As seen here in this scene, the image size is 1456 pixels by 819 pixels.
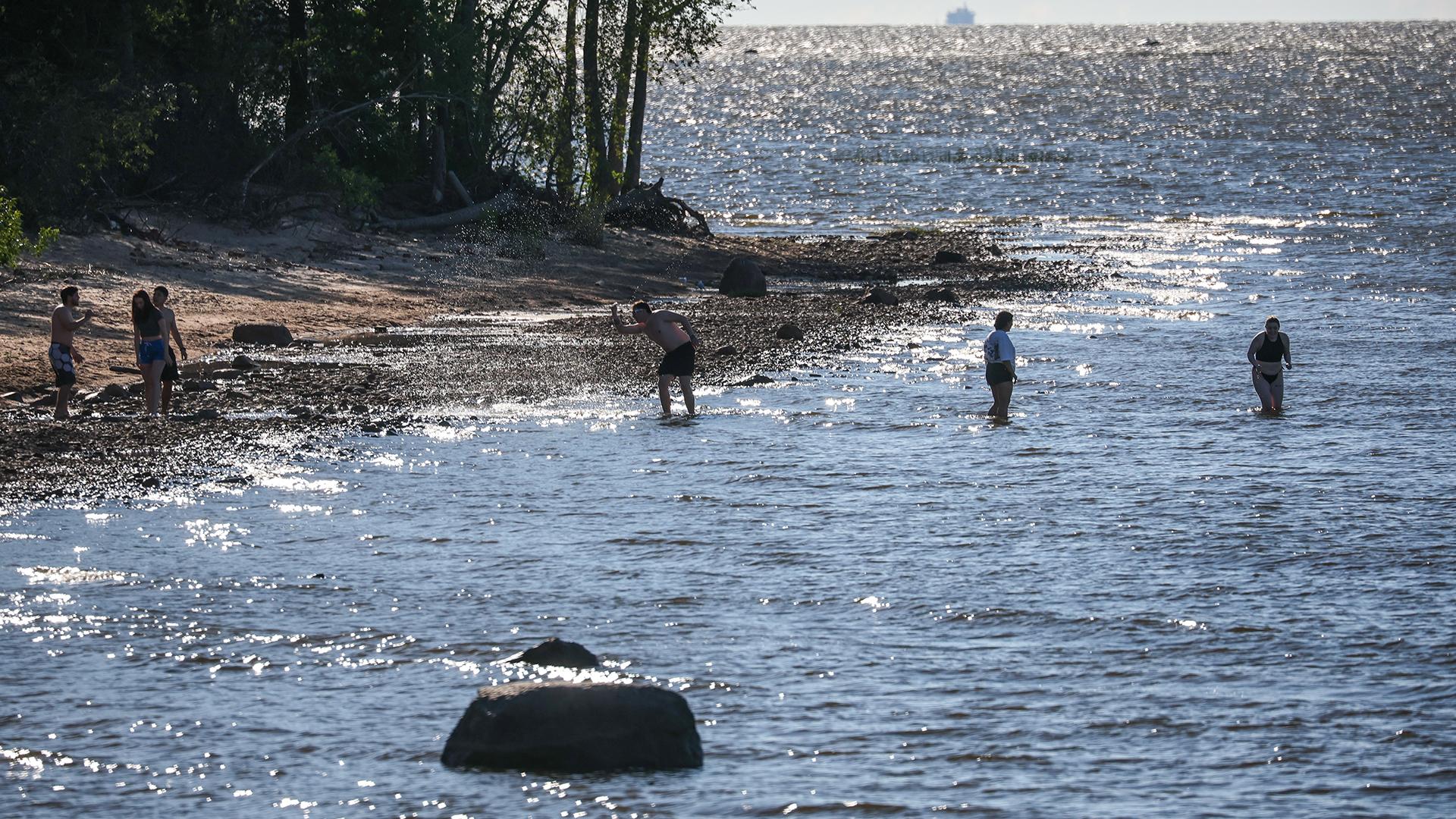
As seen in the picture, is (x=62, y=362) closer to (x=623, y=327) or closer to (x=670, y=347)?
(x=623, y=327)

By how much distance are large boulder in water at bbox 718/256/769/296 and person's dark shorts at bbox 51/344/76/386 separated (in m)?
15.3

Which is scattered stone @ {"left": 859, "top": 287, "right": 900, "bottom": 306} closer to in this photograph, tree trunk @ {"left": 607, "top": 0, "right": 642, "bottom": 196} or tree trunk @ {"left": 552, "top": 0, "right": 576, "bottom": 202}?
tree trunk @ {"left": 552, "top": 0, "right": 576, "bottom": 202}

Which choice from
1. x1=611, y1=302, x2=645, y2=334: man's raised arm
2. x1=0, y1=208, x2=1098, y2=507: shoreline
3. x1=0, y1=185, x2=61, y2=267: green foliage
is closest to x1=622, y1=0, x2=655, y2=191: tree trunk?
x1=0, y1=208, x2=1098, y2=507: shoreline

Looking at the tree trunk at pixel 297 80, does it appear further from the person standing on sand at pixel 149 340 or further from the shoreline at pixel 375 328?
the person standing on sand at pixel 149 340

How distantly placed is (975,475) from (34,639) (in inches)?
350

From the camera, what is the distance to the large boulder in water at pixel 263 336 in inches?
912

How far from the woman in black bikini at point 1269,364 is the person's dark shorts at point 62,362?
13202 millimetres

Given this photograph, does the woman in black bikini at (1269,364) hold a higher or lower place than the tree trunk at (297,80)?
lower

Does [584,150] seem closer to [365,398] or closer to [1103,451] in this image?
[365,398]

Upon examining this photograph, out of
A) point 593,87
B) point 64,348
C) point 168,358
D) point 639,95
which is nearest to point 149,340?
point 168,358

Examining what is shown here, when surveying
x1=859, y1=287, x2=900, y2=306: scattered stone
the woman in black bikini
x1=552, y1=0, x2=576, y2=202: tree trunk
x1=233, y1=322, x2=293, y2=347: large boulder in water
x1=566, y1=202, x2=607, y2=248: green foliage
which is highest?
x1=552, y1=0, x2=576, y2=202: tree trunk

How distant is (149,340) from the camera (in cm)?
1756

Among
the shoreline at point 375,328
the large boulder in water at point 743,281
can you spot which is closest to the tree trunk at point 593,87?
the shoreline at point 375,328

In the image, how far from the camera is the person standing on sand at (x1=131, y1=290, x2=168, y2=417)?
57.6ft
